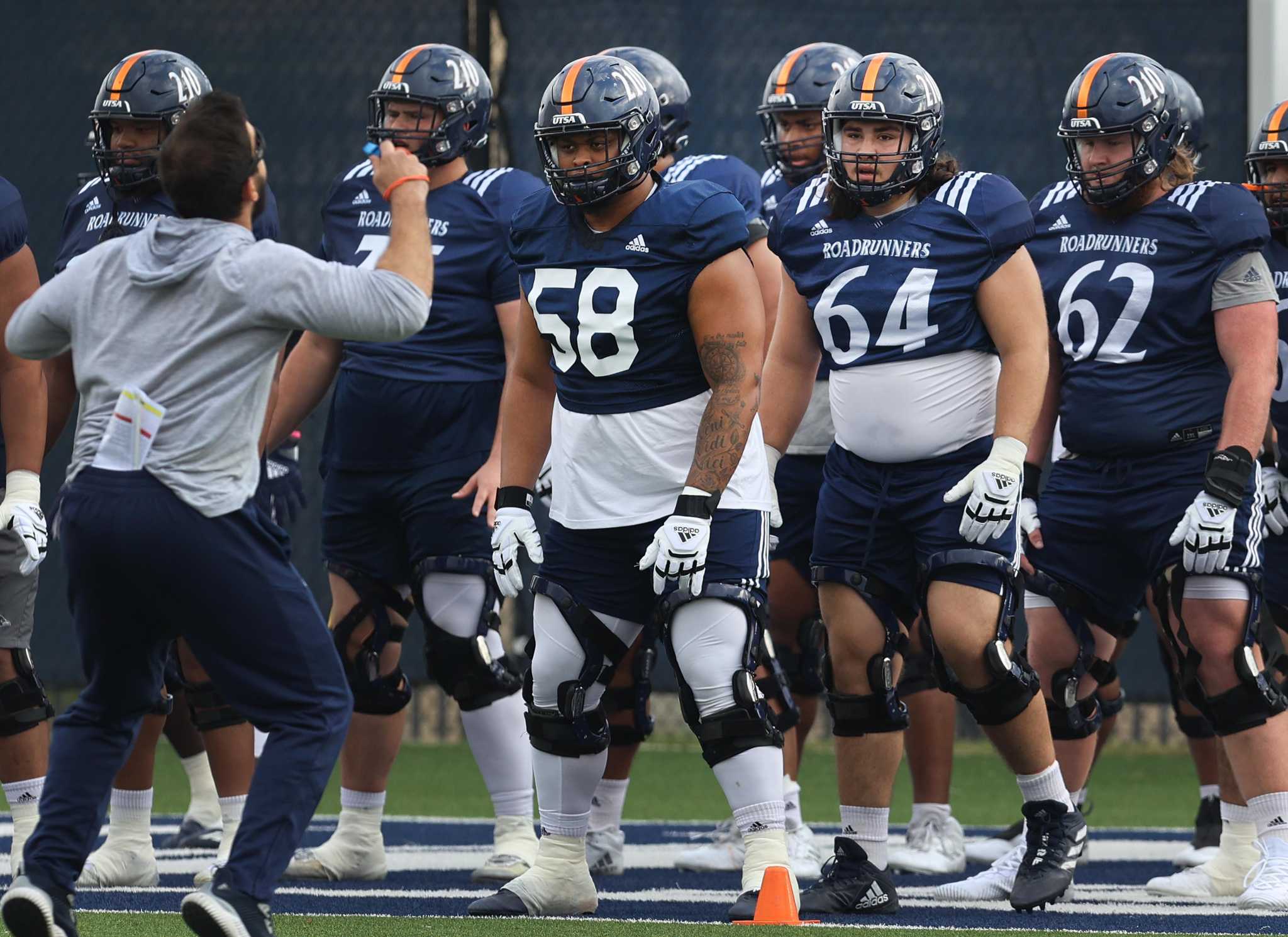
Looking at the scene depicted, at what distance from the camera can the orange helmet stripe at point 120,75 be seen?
541 cm

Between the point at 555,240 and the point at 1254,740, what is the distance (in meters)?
2.04

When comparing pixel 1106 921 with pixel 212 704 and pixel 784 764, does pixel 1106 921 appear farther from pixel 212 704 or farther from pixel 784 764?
pixel 212 704

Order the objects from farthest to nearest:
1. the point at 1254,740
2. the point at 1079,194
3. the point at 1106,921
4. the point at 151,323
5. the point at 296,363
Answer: the point at 296,363 < the point at 1079,194 < the point at 1254,740 < the point at 1106,921 < the point at 151,323

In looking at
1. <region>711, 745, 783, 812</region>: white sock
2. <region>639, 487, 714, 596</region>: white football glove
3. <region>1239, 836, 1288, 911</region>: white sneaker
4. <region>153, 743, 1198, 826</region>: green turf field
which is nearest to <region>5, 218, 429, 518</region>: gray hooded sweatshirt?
<region>639, 487, 714, 596</region>: white football glove

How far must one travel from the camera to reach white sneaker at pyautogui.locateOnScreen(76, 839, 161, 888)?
530 centimetres

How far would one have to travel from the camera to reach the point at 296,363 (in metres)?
5.84

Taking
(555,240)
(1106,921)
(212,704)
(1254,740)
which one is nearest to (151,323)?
(555,240)

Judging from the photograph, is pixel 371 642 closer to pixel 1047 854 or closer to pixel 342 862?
pixel 342 862

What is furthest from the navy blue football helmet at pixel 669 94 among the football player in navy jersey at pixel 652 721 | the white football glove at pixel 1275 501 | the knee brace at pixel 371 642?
the white football glove at pixel 1275 501

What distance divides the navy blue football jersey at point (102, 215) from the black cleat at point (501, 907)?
1701 millimetres

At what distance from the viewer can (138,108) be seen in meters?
5.37

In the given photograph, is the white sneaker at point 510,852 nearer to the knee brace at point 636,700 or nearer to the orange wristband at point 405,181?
the knee brace at point 636,700

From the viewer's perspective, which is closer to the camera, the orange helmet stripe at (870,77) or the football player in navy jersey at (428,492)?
the orange helmet stripe at (870,77)

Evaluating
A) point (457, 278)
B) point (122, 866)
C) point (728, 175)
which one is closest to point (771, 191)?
point (728, 175)
